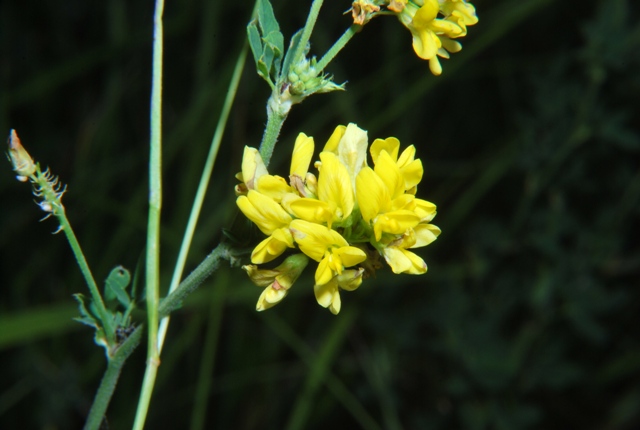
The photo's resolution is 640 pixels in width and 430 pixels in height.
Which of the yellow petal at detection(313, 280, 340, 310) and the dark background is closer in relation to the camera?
the yellow petal at detection(313, 280, 340, 310)

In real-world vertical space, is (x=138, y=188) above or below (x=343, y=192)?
below

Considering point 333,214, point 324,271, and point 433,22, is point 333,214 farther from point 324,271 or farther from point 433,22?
point 433,22

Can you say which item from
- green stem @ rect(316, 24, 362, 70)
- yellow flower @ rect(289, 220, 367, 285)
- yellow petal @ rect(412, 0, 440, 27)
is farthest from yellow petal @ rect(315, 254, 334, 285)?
yellow petal @ rect(412, 0, 440, 27)

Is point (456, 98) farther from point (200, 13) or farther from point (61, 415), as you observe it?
point (61, 415)

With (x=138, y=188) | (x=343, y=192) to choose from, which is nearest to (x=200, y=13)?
(x=138, y=188)

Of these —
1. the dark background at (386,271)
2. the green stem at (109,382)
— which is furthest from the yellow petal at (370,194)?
the dark background at (386,271)

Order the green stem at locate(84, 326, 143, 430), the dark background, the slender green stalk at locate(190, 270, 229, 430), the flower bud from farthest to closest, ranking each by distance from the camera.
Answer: the dark background, the slender green stalk at locate(190, 270, 229, 430), the green stem at locate(84, 326, 143, 430), the flower bud

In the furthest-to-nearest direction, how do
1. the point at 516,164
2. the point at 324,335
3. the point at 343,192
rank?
the point at 324,335, the point at 516,164, the point at 343,192

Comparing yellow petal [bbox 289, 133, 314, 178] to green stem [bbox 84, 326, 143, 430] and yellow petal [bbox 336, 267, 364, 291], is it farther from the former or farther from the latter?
green stem [bbox 84, 326, 143, 430]
